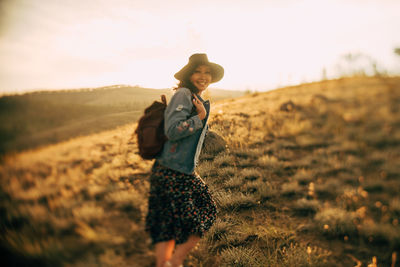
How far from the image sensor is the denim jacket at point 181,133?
1.62 metres

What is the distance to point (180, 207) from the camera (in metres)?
1.83

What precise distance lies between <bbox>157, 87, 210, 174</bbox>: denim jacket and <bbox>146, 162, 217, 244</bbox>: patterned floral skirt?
0.10 meters

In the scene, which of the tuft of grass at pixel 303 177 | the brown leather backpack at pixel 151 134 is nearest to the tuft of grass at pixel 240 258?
the brown leather backpack at pixel 151 134

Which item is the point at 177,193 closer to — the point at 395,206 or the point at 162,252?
the point at 162,252

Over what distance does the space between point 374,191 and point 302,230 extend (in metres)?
2.87

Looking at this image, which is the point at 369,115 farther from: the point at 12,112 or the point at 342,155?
the point at 12,112

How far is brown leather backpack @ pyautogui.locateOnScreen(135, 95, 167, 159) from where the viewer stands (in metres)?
1.66

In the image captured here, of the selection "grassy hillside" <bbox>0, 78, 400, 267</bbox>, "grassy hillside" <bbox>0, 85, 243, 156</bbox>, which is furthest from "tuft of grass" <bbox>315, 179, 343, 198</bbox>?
"grassy hillside" <bbox>0, 85, 243, 156</bbox>

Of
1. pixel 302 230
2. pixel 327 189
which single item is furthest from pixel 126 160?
pixel 327 189

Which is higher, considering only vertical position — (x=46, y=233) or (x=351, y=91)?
(x=351, y=91)

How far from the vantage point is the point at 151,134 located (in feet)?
5.45

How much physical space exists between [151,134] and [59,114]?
791mm

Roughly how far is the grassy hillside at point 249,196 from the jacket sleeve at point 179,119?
2.75 feet

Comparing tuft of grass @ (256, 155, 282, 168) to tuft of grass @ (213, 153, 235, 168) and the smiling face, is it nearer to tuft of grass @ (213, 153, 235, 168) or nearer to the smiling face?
tuft of grass @ (213, 153, 235, 168)
